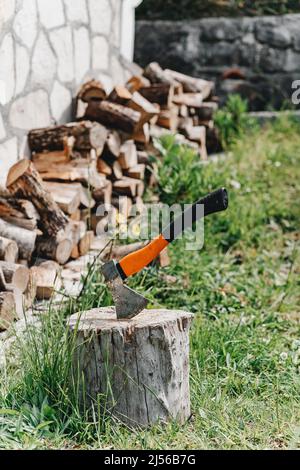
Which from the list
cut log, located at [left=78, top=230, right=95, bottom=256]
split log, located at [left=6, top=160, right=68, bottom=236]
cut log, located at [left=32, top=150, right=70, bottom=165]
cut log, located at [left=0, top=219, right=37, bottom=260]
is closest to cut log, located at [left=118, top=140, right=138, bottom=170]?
cut log, located at [left=32, top=150, right=70, bottom=165]

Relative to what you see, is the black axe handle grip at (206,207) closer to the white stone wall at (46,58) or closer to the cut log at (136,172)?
the white stone wall at (46,58)

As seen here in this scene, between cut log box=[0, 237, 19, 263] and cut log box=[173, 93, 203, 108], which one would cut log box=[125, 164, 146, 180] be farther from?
cut log box=[0, 237, 19, 263]

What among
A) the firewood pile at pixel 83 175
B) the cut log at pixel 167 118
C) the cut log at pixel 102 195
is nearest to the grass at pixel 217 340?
the firewood pile at pixel 83 175

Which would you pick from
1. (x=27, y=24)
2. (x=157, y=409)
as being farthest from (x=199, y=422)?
(x=27, y=24)

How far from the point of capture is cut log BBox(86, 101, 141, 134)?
5.68m

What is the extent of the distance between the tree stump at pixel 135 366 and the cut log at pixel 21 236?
1.29 m

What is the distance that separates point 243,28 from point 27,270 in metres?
5.36

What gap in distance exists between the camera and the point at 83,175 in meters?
5.13

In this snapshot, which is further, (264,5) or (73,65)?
(264,5)

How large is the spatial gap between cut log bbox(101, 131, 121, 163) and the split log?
1.17 m

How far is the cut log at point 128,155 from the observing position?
575cm

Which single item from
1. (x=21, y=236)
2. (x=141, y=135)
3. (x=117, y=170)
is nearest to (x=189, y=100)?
(x=141, y=135)

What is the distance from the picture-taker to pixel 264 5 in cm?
882
